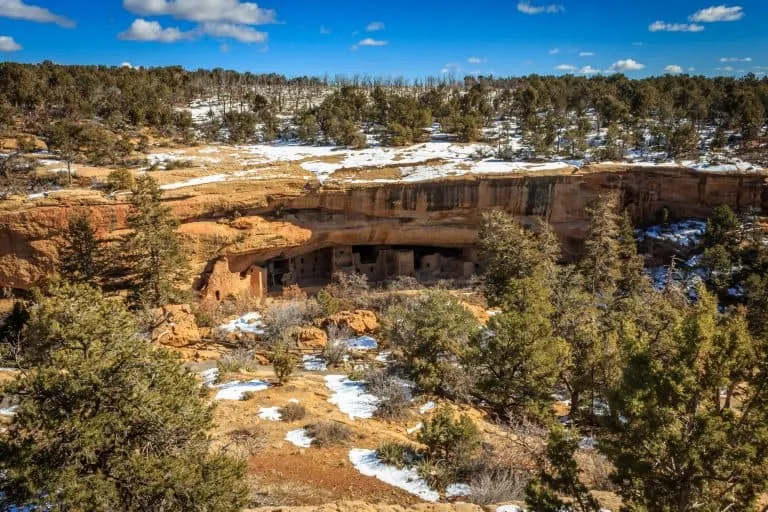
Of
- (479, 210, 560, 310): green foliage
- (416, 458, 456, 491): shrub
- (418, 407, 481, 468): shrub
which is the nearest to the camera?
(416, 458, 456, 491): shrub

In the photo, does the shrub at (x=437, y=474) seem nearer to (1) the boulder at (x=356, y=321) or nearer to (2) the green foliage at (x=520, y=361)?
(2) the green foliage at (x=520, y=361)

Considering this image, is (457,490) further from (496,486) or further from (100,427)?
(100,427)

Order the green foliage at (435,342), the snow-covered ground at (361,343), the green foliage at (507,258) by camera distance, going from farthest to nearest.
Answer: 1. the green foliage at (507,258)
2. the snow-covered ground at (361,343)
3. the green foliage at (435,342)

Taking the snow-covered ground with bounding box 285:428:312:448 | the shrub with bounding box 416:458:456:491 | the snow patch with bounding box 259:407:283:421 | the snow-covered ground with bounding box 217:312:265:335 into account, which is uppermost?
the shrub with bounding box 416:458:456:491

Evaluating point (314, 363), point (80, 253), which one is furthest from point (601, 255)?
point (80, 253)

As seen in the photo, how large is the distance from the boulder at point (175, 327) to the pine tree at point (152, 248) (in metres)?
0.68

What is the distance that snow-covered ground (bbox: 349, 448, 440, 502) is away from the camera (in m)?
9.44

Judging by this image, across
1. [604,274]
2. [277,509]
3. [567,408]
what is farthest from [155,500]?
[604,274]

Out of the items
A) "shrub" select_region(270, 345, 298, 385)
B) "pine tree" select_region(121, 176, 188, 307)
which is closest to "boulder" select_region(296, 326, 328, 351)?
Answer: "shrub" select_region(270, 345, 298, 385)

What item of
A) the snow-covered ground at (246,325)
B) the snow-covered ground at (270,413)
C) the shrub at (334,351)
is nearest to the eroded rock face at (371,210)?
the snow-covered ground at (246,325)

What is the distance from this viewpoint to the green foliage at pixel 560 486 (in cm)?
685

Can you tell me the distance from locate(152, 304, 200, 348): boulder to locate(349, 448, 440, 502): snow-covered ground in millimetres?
10363

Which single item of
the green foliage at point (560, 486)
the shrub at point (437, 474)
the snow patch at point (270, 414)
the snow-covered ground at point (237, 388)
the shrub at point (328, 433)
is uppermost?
the green foliage at point (560, 486)

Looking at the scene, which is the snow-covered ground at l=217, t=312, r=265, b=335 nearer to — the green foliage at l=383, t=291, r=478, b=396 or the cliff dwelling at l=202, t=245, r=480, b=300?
the cliff dwelling at l=202, t=245, r=480, b=300
